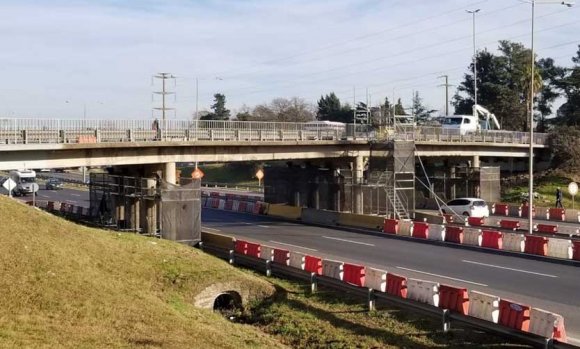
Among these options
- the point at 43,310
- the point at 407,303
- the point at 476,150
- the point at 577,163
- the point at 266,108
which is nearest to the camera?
the point at 43,310

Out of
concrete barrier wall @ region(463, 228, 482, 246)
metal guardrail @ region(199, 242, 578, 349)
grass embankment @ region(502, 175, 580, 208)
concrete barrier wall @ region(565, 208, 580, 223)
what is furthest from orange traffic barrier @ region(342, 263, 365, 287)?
grass embankment @ region(502, 175, 580, 208)

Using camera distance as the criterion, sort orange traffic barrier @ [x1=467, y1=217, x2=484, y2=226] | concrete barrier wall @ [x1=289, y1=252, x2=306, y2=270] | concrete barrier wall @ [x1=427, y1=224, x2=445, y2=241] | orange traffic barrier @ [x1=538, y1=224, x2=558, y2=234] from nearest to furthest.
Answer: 1. concrete barrier wall @ [x1=289, y1=252, x2=306, y2=270]
2. concrete barrier wall @ [x1=427, y1=224, x2=445, y2=241]
3. orange traffic barrier @ [x1=538, y1=224, x2=558, y2=234]
4. orange traffic barrier @ [x1=467, y1=217, x2=484, y2=226]

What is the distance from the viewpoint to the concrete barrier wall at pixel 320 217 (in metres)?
41.5

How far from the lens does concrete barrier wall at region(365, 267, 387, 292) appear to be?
19.0m

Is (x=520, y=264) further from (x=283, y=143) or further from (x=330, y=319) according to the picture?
(x=283, y=143)

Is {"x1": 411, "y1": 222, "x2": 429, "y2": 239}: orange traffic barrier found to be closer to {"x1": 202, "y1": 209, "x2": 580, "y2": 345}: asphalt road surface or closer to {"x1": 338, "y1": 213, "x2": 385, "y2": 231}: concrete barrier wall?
{"x1": 202, "y1": 209, "x2": 580, "y2": 345}: asphalt road surface

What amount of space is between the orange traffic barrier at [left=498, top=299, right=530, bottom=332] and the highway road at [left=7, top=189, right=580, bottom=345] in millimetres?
1084

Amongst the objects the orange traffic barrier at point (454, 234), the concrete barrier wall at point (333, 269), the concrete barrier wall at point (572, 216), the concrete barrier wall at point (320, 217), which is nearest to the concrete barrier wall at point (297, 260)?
the concrete barrier wall at point (333, 269)

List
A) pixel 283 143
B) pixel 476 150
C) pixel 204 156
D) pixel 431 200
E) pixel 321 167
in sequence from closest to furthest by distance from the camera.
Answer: pixel 204 156 → pixel 283 143 → pixel 321 167 → pixel 431 200 → pixel 476 150

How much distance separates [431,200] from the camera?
56.8m

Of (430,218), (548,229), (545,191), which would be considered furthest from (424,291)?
(545,191)

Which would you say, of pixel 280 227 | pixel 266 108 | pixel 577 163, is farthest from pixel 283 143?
pixel 266 108

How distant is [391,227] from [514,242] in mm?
8787

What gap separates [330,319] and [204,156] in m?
22.0
